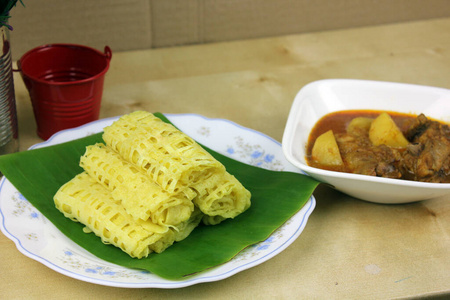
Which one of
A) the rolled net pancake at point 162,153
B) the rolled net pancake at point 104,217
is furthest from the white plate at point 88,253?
the rolled net pancake at point 162,153

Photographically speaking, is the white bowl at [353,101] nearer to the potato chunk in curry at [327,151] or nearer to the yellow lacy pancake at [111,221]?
the potato chunk in curry at [327,151]

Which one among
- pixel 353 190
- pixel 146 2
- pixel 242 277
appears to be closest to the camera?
pixel 242 277

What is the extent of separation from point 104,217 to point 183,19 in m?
1.74

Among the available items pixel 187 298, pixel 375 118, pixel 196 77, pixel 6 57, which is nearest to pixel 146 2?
pixel 196 77

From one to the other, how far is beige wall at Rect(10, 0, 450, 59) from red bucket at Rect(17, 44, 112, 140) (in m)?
0.64

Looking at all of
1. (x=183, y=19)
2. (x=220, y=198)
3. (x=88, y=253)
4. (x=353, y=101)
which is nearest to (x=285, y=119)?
(x=353, y=101)

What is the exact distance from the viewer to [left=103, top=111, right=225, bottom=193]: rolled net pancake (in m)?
1.42

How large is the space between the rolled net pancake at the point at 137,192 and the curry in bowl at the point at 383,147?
0.53 meters

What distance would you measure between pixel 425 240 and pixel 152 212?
2.86 ft

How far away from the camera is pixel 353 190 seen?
65.3 inches

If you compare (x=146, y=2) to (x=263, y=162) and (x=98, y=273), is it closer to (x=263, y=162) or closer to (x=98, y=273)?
(x=263, y=162)

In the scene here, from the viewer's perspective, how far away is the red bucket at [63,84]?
1.92m

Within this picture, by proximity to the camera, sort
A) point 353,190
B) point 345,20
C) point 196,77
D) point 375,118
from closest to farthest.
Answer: point 353,190, point 375,118, point 196,77, point 345,20

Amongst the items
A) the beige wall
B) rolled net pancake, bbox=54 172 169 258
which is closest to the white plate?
rolled net pancake, bbox=54 172 169 258
